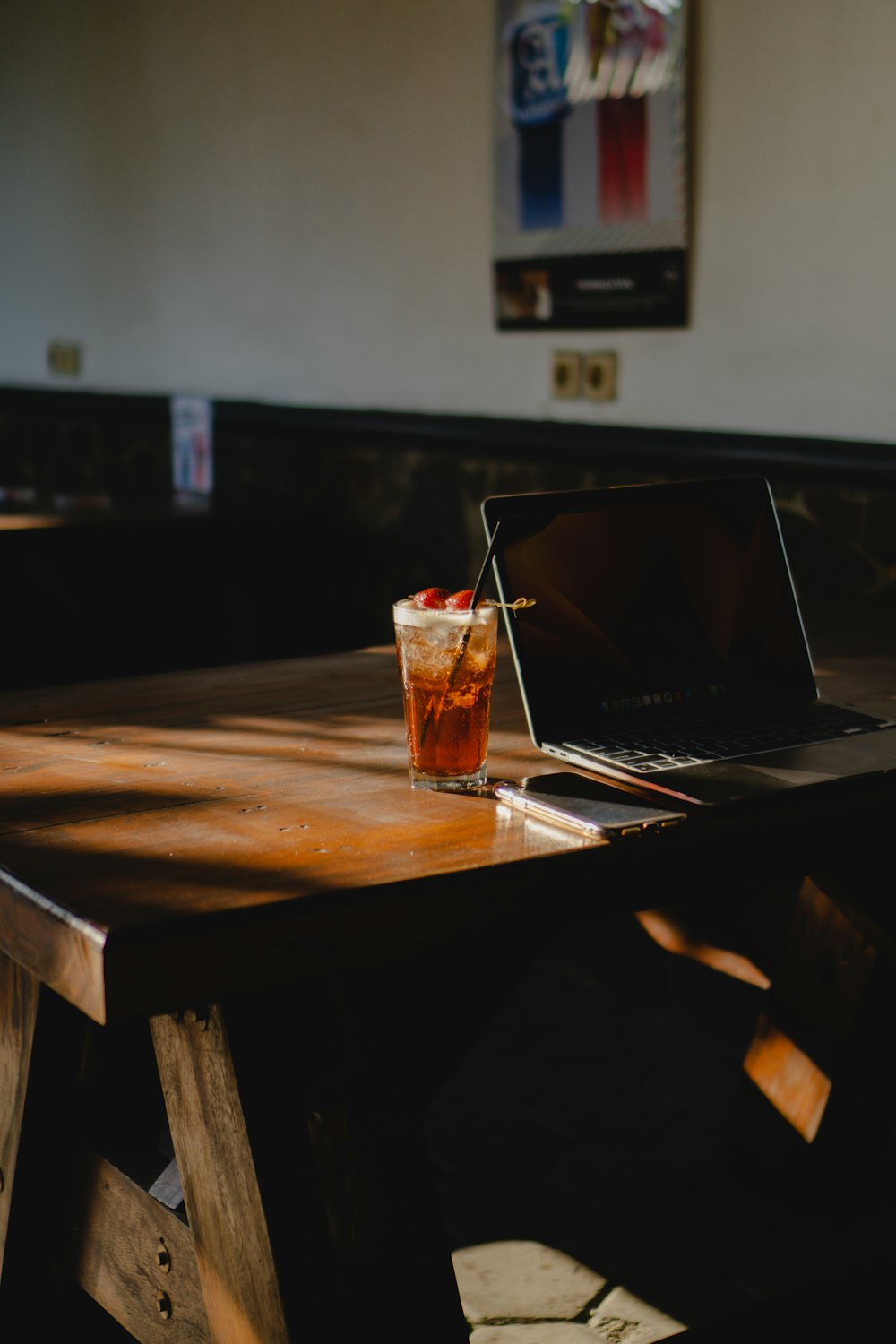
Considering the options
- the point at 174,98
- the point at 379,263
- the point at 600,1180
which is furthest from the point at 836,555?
the point at 174,98

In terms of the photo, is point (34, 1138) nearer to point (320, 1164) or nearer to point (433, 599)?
point (320, 1164)

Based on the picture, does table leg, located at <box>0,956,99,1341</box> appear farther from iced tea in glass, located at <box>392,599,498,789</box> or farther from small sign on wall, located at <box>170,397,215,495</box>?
small sign on wall, located at <box>170,397,215,495</box>

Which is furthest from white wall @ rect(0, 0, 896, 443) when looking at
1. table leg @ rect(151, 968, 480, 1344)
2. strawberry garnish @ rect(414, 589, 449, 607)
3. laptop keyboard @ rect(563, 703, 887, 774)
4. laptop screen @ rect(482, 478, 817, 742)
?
table leg @ rect(151, 968, 480, 1344)

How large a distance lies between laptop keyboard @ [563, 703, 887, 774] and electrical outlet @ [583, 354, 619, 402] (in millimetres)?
1598

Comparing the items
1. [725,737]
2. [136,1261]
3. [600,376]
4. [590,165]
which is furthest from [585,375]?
[136,1261]

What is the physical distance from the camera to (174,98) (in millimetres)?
4258

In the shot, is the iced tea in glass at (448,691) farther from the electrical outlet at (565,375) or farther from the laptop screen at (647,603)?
the electrical outlet at (565,375)

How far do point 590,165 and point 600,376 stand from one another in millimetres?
426

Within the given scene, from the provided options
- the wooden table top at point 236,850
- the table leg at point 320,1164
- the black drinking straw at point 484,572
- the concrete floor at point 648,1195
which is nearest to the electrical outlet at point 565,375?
the concrete floor at point 648,1195

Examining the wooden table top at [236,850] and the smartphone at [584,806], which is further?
the smartphone at [584,806]

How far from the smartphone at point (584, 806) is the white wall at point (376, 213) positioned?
4.96 feet

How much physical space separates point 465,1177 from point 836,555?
4.15ft

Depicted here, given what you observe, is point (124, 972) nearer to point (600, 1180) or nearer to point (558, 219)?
point (600, 1180)

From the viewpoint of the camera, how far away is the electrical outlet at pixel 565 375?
321 cm
